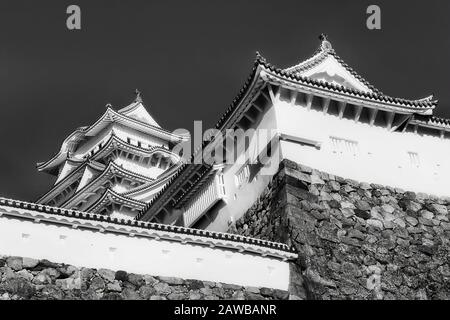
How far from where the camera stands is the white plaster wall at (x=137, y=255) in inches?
577

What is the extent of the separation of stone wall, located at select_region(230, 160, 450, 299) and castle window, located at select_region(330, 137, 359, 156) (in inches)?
40.0

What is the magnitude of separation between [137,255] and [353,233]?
21.4 ft

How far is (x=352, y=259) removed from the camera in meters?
18.0

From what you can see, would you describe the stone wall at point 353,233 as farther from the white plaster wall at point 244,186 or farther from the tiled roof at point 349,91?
the tiled roof at point 349,91

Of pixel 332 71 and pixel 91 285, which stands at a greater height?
pixel 332 71

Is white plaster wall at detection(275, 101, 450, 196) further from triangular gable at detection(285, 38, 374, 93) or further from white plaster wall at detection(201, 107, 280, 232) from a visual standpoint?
triangular gable at detection(285, 38, 374, 93)

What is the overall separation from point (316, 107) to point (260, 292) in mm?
6879

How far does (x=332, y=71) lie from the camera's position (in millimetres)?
22438

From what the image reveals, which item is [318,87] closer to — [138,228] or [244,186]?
[244,186]

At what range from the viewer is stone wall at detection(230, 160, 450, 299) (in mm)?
17297

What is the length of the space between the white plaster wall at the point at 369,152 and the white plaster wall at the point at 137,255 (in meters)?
4.16

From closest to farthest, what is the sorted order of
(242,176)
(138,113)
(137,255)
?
(137,255) < (242,176) < (138,113)

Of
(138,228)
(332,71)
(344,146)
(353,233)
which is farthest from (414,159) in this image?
(138,228)

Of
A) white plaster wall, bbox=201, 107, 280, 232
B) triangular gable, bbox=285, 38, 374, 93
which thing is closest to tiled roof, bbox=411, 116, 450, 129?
triangular gable, bbox=285, 38, 374, 93
